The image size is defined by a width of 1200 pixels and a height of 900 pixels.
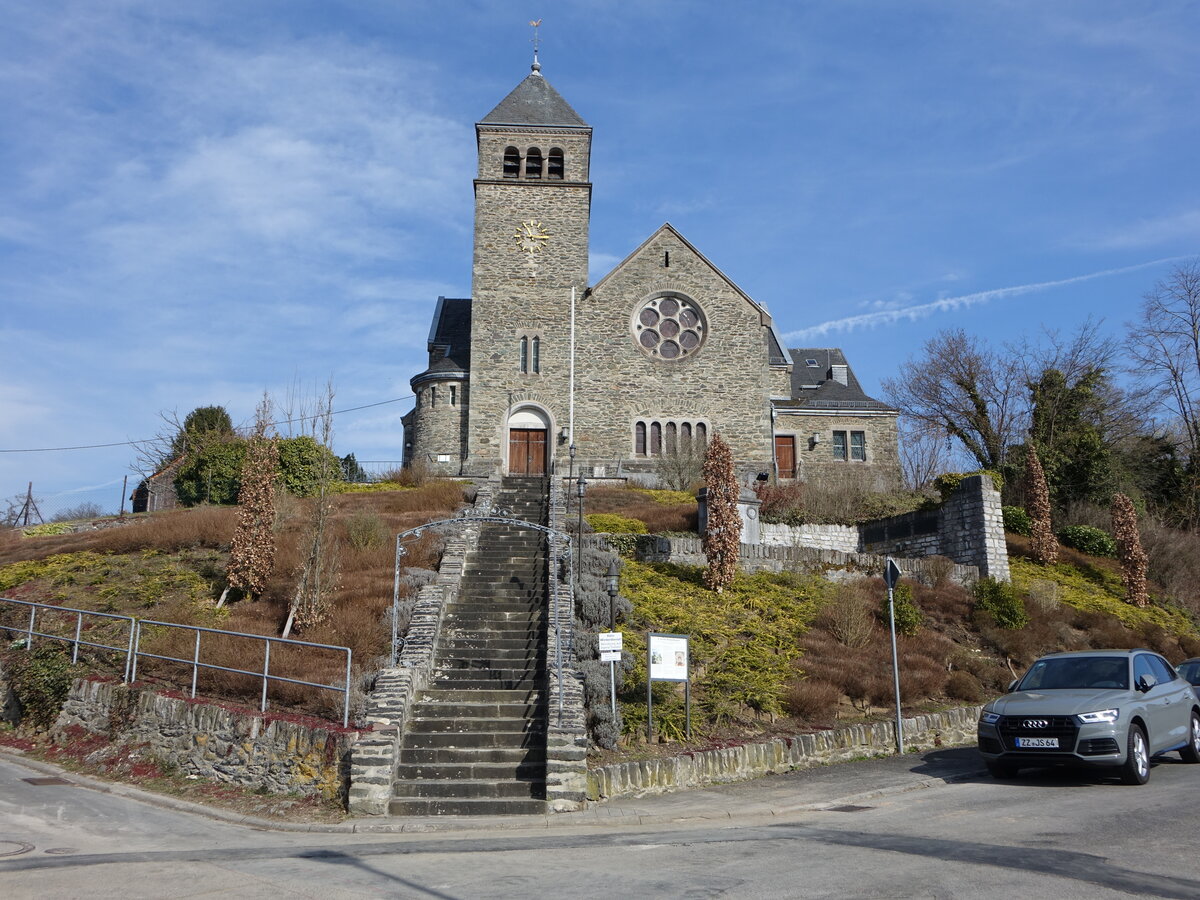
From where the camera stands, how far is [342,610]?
17250mm

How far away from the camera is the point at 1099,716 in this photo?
10.6 meters

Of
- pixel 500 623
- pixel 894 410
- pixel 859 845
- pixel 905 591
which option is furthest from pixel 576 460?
pixel 859 845

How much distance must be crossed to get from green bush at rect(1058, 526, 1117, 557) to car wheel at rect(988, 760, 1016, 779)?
1835 cm

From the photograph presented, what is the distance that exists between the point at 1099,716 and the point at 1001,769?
159 cm

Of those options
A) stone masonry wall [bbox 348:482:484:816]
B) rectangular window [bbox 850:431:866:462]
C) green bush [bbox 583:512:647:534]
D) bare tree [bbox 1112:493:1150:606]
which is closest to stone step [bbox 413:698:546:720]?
stone masonry wall [bbox 348:482:484:816]

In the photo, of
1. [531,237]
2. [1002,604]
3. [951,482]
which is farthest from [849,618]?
[531,237]

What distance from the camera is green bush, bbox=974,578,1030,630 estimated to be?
20766mm

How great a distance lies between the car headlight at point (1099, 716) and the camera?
10.6 meters

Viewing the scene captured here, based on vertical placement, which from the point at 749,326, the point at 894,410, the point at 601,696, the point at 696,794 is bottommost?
the point at 696,794

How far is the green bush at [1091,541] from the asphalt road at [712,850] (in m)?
17.5

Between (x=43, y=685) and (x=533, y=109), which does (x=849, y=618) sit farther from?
(x=533, y=109)

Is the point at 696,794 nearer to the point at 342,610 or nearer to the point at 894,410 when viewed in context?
the point at 342,610

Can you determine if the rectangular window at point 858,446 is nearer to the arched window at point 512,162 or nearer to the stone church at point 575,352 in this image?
the stone church at point 575,352

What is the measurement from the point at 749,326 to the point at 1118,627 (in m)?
19.0
